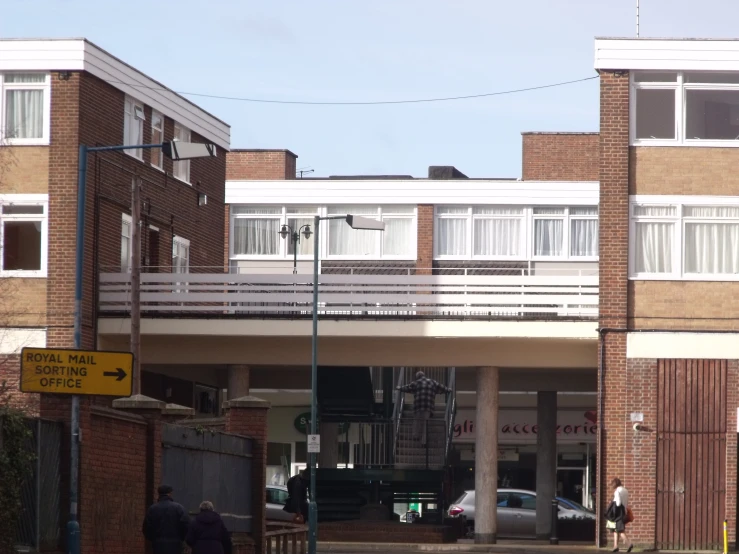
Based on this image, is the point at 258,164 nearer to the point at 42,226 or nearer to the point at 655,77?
the point at 42,226

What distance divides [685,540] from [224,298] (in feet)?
38.8

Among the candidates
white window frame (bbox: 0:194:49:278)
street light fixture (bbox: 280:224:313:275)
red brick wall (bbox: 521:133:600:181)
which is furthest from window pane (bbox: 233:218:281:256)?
white window frame (bbox: 0:194:49:278)

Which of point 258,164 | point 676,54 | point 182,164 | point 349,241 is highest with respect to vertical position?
point 676,54

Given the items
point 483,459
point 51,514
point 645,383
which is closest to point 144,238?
point 483,459

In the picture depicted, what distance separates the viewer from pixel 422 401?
4219cm

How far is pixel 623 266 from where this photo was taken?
33.7 metres

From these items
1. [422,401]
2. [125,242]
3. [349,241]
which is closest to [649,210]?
[422,401]

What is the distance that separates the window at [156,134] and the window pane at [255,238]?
1417cm

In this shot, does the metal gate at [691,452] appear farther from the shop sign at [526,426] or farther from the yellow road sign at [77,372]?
the yellow road sign at [77,372]

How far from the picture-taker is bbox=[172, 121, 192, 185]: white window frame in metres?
40.8

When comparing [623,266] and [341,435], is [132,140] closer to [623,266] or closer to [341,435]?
[623,266]

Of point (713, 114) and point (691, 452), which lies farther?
point (713, 114)

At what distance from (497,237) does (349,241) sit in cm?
527

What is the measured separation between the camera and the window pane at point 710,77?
33.9 metres
